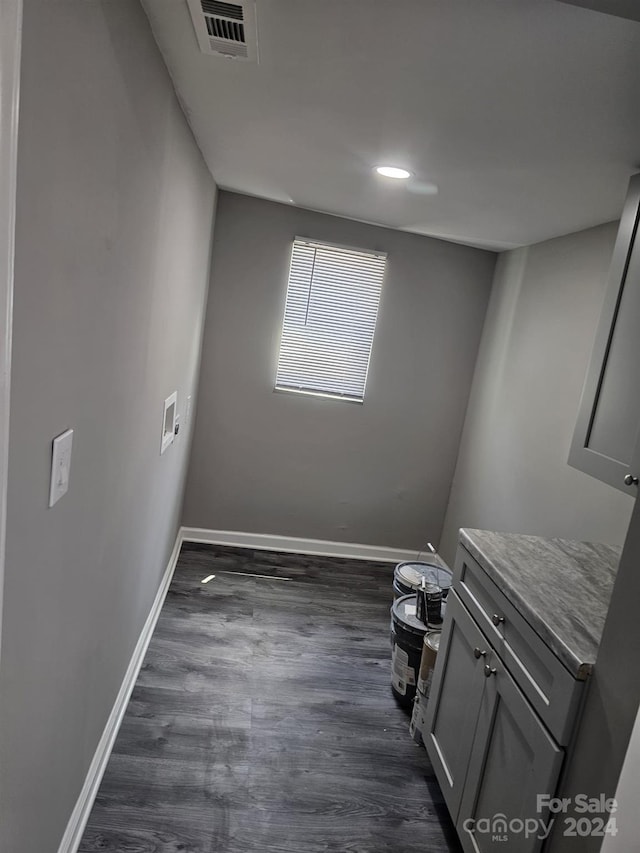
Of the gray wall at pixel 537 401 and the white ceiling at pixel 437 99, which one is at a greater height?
the white ceiling at pixel 437 99

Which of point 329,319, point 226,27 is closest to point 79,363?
point 226,27

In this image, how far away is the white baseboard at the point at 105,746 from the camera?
1.63 m

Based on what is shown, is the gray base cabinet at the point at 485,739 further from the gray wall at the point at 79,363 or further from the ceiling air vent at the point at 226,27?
the ceiling air vent at the point at 226,27

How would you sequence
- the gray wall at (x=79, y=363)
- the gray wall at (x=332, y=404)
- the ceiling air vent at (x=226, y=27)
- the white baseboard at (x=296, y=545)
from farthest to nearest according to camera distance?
the white baseboard at (x=296, y=545) < the gray wall at (x=332, y=404) < the ceiling air vent at (x=226, y=27) < the gray wall at (x=79, y=363)

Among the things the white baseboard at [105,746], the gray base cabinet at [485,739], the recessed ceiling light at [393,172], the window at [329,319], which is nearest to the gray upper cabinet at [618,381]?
the gray base cabinet at [485,739]

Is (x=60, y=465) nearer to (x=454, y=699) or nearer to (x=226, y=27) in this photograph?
(x=226, y=27)

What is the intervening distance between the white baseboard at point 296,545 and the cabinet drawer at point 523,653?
80.1 inches

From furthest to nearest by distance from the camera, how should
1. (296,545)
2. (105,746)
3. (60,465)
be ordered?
(296,545)
(105,746)
(60,465)

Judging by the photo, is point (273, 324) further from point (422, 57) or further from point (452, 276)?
point (422, 57)

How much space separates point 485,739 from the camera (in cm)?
169

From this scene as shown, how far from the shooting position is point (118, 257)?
140 centimetres

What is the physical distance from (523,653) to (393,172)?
5.79 ft

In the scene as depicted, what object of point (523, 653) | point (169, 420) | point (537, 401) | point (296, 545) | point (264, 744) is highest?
point (537, 401)

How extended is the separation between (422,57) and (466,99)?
220 mm
